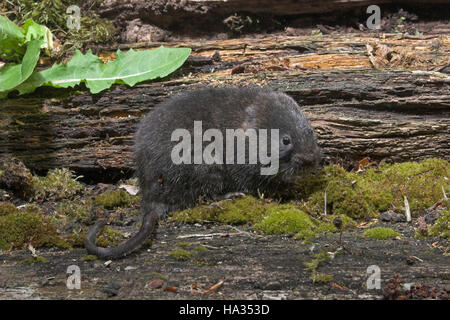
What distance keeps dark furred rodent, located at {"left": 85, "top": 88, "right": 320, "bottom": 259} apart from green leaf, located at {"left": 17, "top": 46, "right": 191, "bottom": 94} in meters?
0.61

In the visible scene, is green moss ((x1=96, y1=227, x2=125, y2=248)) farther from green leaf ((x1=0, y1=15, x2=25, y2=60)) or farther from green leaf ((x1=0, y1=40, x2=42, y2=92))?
green leaf ((x1=0, y1=15, x2=25, y2=60))

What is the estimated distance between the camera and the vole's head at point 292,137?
6012 millimetres

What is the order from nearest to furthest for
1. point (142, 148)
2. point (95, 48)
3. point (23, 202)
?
point (142, 148), point (23, 202), point (95, 48)

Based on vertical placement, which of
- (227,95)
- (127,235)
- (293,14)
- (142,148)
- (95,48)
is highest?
(293,14)

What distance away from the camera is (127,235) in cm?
526

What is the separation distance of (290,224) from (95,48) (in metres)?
4.27

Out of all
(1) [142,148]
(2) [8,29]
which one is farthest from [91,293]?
(2) [8,29]

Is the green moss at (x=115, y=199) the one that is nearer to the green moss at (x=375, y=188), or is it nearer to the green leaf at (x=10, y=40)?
the green moss at (x=375, y=188)

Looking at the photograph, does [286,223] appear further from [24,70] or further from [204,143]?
[24,70]

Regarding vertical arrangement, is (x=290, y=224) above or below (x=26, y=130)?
below

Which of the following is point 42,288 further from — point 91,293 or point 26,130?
point 26,130

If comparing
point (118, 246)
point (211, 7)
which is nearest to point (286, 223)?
point (118, 246)

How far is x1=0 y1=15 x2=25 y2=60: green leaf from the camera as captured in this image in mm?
6598

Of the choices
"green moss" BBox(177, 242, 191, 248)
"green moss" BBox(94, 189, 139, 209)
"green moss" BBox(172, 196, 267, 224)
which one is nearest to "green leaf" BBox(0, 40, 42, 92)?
"green moss" BBox(94, 189, 139, 209)
